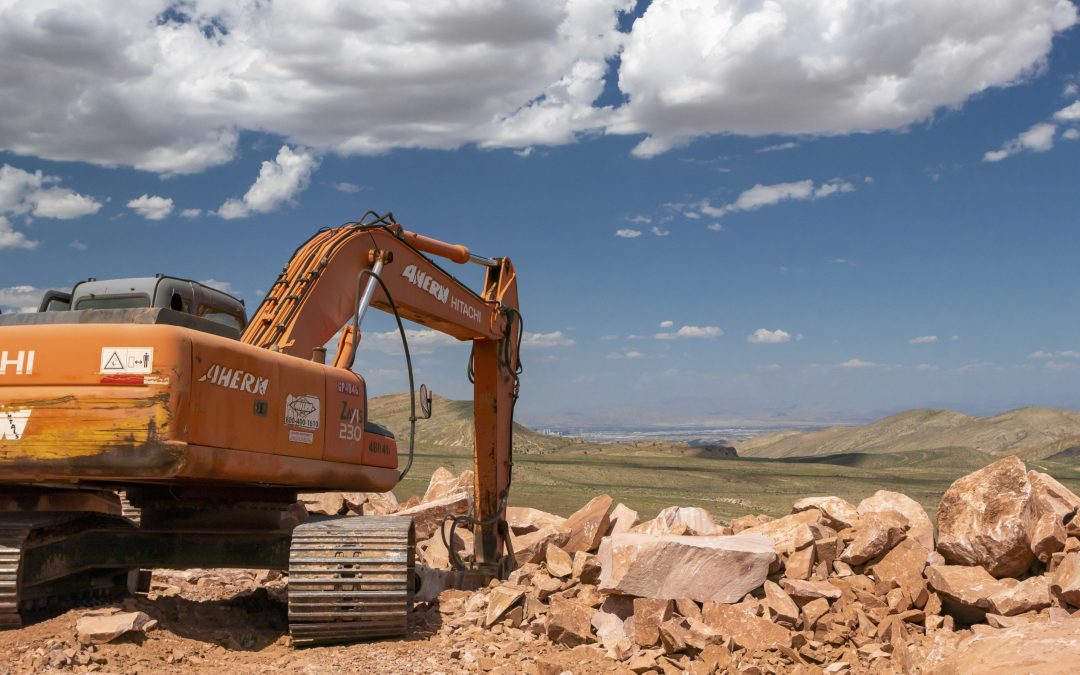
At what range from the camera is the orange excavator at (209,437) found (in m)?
5.62

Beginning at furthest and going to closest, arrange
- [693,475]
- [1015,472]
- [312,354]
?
1. [693,475]
2. [1015,472]
3. [312,354]

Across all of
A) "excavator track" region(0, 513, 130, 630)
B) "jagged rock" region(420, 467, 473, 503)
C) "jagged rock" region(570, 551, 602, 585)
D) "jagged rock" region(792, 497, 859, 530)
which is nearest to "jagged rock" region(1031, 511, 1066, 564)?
"jagged rock" region(792, 497, 859, 530)

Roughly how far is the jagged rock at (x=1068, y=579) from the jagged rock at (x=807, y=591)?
1.46 meters

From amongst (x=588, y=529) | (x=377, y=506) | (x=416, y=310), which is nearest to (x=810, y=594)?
(x=588, y=529)

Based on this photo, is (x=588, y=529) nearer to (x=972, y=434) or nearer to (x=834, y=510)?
(x=834, y=510)

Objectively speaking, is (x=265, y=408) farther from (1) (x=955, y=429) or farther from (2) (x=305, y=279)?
(1) (x=955, y=429)

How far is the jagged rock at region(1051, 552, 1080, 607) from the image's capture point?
6902 mm

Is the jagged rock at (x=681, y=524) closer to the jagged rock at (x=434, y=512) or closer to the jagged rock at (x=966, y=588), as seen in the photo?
the jagged rock at (x=434, y=512)

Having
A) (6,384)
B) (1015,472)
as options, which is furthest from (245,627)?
(1015,472)

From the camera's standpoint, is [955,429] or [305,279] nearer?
[305,279]

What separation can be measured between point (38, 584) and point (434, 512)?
185 inches

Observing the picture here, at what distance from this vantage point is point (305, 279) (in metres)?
7.09

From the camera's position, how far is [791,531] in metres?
8.47

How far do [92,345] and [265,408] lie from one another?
103cm
